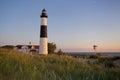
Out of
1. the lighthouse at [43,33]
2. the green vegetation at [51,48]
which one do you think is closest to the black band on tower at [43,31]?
the lighthouse at [43,33]

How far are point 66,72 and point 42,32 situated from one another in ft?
35.1

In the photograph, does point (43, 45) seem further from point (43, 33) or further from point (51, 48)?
point (51, 48)

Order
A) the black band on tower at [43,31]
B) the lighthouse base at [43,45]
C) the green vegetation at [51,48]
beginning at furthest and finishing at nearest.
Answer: the green vegetation at [51,48]
the lighthouse base at [43,45]
the black band on tower at [43,31]

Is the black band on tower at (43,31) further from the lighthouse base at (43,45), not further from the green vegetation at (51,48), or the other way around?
the green vegetation at (51,48)

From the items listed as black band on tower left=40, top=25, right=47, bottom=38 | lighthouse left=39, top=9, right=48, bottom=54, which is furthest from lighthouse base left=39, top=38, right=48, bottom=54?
black band on tower left=40, top=25, right=47, bottom=38

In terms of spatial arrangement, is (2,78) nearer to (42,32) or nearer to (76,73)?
(76,73)

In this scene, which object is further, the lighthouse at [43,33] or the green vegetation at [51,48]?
the green vegetation at [51,48]

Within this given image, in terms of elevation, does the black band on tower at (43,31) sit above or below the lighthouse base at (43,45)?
above

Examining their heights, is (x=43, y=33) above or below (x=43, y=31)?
below

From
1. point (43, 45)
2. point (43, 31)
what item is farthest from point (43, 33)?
point (43, 45)

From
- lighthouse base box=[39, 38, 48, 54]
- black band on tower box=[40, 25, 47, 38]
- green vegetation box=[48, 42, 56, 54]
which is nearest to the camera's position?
black band on tower box=[40, 25, 47, 38]

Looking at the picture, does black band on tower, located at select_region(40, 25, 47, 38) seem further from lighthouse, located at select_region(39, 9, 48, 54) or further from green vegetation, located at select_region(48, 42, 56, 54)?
green vegetation, located at select_region(48, 42, 56, 54)

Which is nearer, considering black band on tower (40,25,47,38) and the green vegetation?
black band on tower (40,25,47,38)

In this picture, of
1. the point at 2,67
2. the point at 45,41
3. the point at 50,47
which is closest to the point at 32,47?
the point at 50,47
